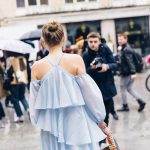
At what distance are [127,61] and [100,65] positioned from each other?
11.8 ft

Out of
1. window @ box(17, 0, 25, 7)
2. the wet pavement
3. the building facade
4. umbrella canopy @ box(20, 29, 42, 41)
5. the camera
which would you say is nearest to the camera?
the camera

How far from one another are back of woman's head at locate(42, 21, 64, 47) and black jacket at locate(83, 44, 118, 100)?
3.45 meters

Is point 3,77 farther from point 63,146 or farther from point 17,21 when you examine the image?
point 17,21

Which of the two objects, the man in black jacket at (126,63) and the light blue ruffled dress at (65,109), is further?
the man in black jacket at (126,63)

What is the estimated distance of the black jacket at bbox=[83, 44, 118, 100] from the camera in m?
8.42

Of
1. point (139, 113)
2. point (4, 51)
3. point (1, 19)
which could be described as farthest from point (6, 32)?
point (1, 19)

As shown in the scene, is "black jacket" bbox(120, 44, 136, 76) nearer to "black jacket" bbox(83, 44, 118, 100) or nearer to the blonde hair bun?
"black jacket" bbox(83, 44, 118, 100)

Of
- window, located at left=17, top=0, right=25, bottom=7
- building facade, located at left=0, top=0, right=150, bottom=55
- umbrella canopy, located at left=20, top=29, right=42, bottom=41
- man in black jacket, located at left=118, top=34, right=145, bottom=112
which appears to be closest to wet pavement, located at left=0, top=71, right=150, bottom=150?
man in black jacket, located at left=118, top=34, right=145, bottom=112

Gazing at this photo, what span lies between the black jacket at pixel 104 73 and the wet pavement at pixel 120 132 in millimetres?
846

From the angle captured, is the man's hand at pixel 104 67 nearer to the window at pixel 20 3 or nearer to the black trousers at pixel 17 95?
the black trousers at pixel 17 95

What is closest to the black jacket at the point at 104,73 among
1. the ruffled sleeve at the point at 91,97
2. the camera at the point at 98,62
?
the camera at the point at 98,62

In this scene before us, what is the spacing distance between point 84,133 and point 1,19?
Answer: 27182mm

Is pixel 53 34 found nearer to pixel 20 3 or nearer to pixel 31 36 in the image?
pixel 31 36

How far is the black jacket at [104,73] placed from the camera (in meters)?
8.42
